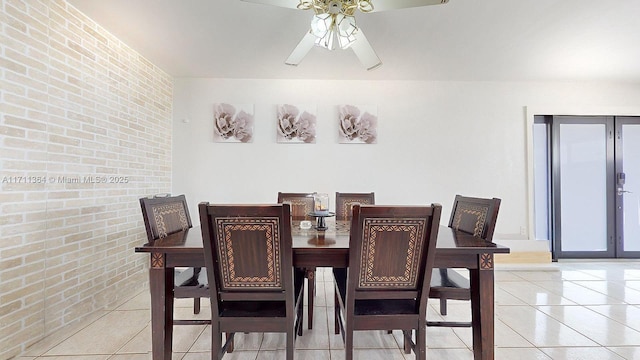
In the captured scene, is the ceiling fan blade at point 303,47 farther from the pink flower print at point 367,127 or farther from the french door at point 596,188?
the french door at point 596,188

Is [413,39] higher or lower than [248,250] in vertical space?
higher

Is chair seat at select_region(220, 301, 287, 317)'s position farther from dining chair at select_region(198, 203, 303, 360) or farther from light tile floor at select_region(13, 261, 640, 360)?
light tile floor at select_region(13, 261, 640, 360)

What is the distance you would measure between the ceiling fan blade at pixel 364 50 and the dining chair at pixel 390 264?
1253mm

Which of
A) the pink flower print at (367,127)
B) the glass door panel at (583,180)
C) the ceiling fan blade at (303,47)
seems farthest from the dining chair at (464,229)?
the glass door panel at (583,180)

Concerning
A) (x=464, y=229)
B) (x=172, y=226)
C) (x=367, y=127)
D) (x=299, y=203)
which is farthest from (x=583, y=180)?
(x=172, y=226)

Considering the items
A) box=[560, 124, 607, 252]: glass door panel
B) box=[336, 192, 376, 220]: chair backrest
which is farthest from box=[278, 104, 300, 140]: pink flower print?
box=[560, 124, 607, 252]: glass door panel

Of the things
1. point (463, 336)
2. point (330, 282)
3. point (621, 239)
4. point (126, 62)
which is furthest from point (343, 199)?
point (621, 239)

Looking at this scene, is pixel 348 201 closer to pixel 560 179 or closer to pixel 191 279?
pixel 191 279

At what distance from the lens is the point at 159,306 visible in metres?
1.45

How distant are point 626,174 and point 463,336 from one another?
3.84 m

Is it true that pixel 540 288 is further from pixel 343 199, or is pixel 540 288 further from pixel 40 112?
pixel 40 112

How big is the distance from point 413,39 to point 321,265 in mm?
2237

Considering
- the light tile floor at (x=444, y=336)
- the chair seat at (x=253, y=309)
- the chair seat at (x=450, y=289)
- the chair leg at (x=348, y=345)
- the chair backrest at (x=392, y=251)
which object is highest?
the chair backrest at (x=392, y=251)

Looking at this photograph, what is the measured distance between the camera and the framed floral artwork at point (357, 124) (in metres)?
3.60
